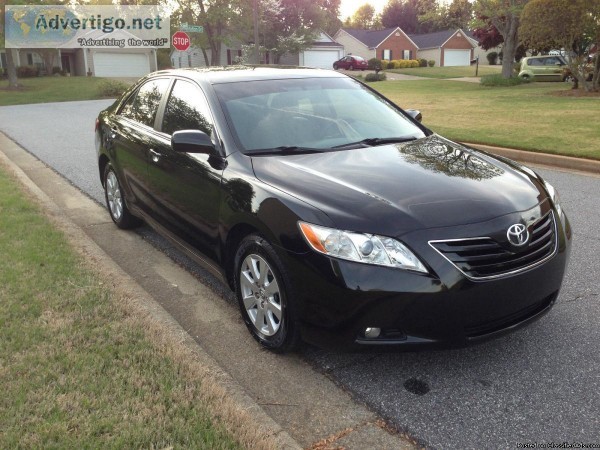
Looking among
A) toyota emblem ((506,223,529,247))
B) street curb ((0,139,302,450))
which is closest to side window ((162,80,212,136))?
street curb ((0,139,302,450))

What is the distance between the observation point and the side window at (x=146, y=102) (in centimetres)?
504

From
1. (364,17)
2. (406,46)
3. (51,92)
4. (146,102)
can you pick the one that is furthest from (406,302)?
(364,17)

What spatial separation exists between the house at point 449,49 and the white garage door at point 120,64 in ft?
125

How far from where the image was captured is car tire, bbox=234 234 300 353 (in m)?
3.18

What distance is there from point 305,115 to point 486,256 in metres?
1.91

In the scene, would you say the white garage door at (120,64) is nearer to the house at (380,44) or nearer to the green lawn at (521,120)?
the house at (380,44)

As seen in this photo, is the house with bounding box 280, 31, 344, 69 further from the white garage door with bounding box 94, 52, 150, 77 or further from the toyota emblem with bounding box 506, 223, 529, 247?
the toyota emblem with bounding box 506, 223, 529, 247

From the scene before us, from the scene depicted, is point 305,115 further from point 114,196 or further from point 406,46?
point 406,46

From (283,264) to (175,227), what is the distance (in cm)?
165

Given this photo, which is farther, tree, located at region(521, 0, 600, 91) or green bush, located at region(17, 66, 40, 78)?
green bush, located at region(17, 66, 40, 78)

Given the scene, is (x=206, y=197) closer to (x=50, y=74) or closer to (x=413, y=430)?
(x=413, y=430)

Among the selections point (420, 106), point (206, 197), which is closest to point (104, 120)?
point (206, 197)

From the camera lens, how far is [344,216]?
9.71ft

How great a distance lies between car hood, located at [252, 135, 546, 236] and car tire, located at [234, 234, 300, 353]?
400 millimetres
